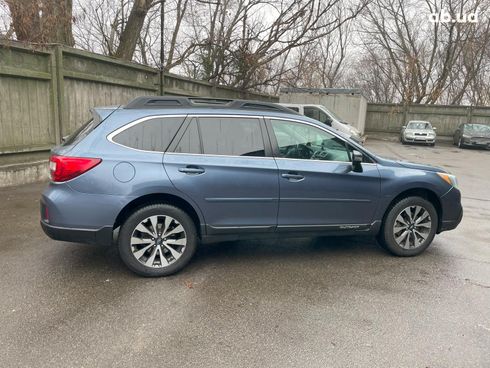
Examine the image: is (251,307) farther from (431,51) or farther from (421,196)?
(431,51)

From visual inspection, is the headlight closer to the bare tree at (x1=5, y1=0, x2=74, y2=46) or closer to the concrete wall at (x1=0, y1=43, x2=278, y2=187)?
the concrete wall at (x1=0, y1=43, x2=278, y2=187)

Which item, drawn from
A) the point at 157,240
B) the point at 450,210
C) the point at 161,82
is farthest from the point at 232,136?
the point at 161,82

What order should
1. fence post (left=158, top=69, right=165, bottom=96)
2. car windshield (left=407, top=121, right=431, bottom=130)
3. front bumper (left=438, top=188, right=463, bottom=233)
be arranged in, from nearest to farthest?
front bumper (left=438, top=188, right=463, bottom=233)
fence post (left=158, top=69, right=165, bottom=96)
car windshield (left=407, top=121, right=431, bottom=130)

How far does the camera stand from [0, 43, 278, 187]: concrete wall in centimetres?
691

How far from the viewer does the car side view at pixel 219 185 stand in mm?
3623

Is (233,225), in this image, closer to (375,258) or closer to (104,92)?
(375,258)

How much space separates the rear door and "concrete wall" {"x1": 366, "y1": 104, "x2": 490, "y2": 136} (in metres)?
22.9

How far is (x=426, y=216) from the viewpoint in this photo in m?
4.54

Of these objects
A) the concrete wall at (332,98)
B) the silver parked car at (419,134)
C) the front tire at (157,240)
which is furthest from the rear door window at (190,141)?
the silver parked car at (419,134)

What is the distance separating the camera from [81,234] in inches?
143

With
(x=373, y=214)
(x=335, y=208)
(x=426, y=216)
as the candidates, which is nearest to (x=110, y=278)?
(x=335, y=208)

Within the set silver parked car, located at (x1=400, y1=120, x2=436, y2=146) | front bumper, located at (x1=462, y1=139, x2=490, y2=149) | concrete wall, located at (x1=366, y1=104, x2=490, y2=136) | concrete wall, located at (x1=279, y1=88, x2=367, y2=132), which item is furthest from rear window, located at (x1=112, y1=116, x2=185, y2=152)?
concrete wall, located at (x1=366, y1=104, x2=490, y2=136)

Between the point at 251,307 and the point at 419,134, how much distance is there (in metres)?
19.9

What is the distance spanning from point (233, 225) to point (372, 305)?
1488mm
